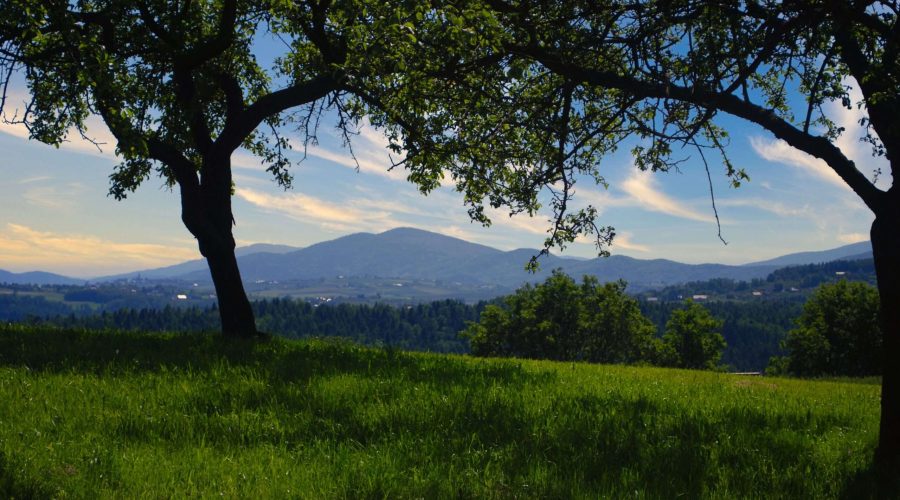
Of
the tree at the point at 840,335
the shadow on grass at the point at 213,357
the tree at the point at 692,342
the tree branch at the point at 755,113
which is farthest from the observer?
the tree at the point at 692,342

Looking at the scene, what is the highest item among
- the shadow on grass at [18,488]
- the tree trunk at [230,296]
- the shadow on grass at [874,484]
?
the tree trunk at [230,296]

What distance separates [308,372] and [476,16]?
680cm

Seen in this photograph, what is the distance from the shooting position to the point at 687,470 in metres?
6.98

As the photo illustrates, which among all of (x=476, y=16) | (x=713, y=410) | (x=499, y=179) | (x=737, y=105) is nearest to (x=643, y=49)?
(x=737, y=105)

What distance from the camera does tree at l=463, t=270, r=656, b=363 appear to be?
7869 cm

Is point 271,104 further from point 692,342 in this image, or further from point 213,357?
point 692,342

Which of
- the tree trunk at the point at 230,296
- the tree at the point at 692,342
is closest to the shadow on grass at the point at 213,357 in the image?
the tree trunk at the point at 230,296

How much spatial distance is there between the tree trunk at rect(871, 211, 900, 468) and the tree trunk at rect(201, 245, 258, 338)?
46.4 ft

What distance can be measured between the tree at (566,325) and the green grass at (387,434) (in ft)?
221

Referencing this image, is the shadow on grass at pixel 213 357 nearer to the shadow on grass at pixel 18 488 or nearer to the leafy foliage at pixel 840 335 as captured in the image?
the shadow on grass at pixel 18 488

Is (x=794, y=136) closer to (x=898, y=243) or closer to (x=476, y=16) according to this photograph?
(x=898, y=243)

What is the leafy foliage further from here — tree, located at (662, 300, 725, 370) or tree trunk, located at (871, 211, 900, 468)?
tree trunk, located at (871, 211, 900, 468)

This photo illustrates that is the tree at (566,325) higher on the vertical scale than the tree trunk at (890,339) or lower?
lower

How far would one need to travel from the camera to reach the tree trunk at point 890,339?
24.0 ft
